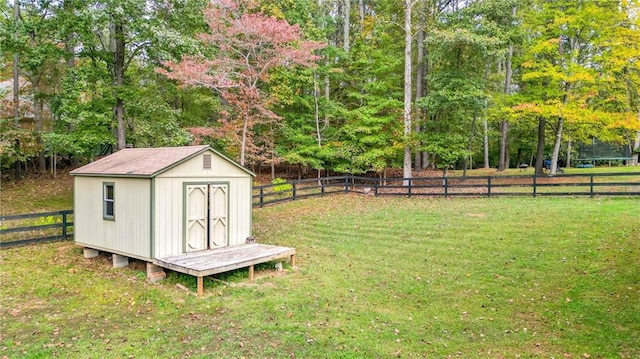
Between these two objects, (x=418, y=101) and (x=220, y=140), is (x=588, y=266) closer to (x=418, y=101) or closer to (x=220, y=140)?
(x=418, y=101)

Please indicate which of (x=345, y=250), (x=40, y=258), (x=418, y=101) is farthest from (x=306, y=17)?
(x=40, y=258)

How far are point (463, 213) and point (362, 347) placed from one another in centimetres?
919

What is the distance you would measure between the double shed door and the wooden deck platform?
0.22 meters

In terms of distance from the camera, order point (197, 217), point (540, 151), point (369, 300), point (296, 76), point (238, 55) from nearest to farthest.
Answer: point (369, 300), point (197, 217), point (238, 55), point (296, 76), point (540, 151)

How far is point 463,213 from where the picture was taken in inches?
513

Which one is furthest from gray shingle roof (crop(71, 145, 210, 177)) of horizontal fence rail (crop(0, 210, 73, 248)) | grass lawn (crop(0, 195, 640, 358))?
grass lawn (crop(0, 195, 640, 358))

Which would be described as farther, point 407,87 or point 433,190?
point 407,87

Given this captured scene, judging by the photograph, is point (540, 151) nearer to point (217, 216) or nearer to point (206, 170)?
point (217, 216)

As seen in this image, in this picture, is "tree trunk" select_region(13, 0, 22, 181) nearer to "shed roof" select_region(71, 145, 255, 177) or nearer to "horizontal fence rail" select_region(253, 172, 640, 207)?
"shed roof" select_region(71, 145, 255, 177)

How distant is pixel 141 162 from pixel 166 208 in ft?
5.00

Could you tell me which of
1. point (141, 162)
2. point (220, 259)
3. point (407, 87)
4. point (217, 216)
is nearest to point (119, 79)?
point (141, 162)

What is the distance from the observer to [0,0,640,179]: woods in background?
44.4 ft

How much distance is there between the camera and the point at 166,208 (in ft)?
25.4

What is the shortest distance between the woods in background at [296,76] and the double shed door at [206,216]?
264 inches
